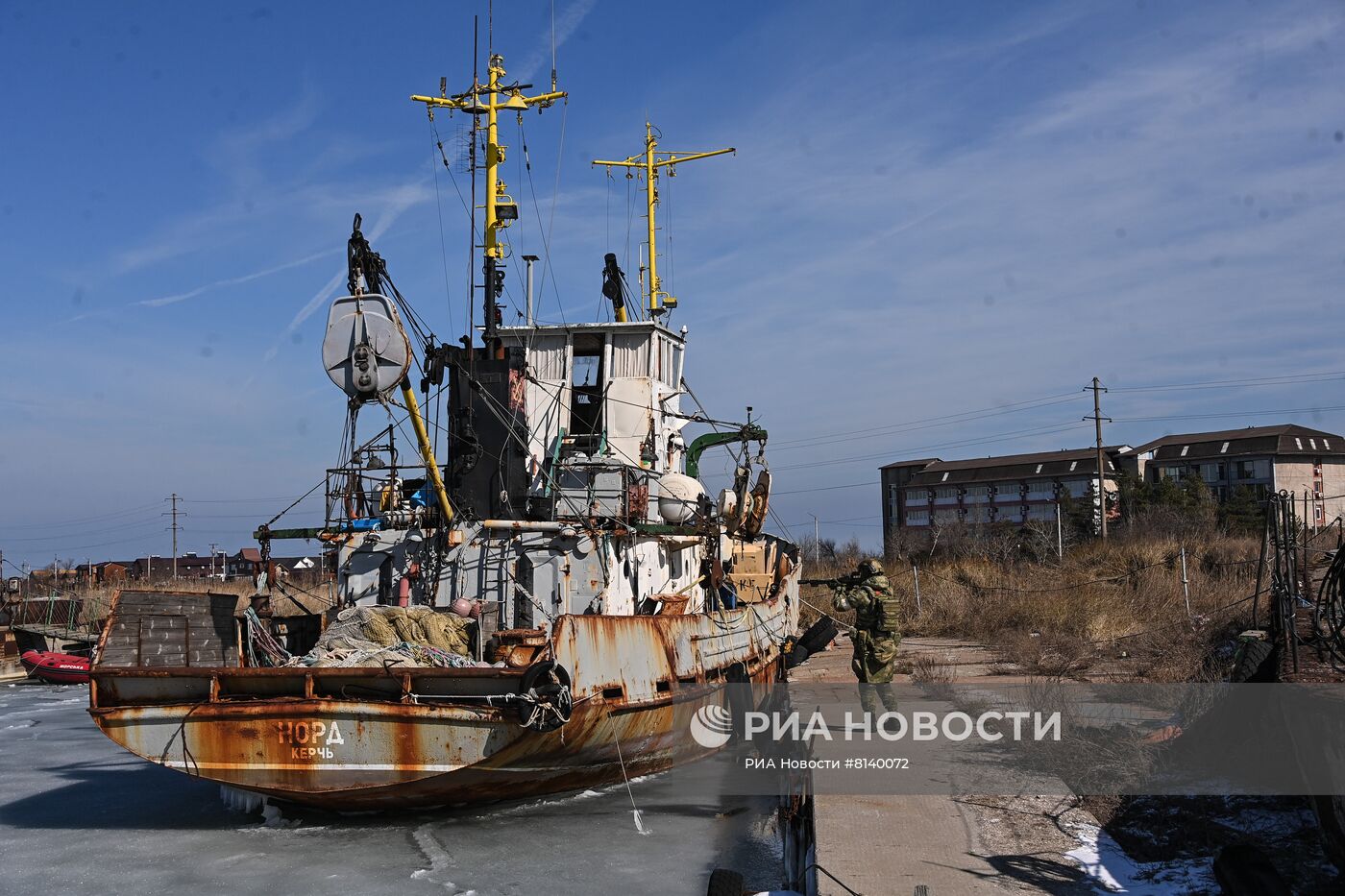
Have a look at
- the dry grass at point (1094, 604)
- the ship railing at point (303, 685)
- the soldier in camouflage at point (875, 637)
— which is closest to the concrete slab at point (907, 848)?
the soldier in camouflage at point (875, 637)

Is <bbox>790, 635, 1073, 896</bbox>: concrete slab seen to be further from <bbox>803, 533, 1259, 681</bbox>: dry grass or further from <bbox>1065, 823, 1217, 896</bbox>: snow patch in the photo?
<bbox>803, 533, 1259, 681</bbox>: dry grass

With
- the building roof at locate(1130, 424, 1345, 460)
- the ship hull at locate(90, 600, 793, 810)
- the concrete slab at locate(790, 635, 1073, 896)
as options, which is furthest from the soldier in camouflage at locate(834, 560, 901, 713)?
the building roof at locate(1130, 424, 1345, 460)

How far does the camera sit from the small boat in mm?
29891

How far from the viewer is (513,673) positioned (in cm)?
932

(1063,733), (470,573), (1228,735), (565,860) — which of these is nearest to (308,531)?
(470,573)

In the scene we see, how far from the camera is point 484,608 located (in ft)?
37.5

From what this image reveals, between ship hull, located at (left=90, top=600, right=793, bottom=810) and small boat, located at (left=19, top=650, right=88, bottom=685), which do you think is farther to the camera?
small boat, located at (left=19, top=650, right=88, bottom=685)

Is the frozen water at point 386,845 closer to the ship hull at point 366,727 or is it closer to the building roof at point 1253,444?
the ship hull at point 366,727

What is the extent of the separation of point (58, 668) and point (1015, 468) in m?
54.9

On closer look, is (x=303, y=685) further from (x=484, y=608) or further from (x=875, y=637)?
(x=875, y=637)

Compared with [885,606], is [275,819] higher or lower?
lower

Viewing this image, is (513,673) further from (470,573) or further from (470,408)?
(470,408)

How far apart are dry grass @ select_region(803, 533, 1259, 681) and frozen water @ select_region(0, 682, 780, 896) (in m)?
5.41

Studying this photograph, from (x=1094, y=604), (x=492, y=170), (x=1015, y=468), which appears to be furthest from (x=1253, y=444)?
(x=492, y=170)
